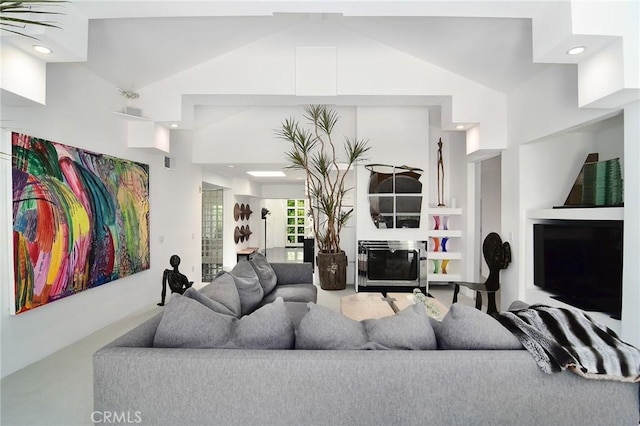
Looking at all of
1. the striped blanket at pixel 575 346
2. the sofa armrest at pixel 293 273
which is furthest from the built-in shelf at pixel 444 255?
the striped blanket at pixel 575 346

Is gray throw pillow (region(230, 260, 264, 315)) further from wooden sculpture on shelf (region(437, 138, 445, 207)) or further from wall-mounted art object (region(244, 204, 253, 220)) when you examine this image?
wall-mounted art object (region(244, 204, 253, 220))

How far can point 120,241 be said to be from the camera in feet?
12.7

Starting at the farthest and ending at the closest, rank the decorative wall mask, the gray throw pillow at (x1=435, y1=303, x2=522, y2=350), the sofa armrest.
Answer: the decorative wall mask → the sofa armrest → the gray throw pillow at (x1=435, y1=303, x2=522, y2=350)

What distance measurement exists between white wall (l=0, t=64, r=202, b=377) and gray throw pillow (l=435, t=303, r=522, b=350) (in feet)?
10.3

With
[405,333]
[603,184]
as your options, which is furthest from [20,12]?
A: [603,184]

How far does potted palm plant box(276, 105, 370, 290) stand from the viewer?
5.15 metres

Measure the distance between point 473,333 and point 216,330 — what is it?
1230 mm

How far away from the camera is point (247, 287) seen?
3111 millimetres

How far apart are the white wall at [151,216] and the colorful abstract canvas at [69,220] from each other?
10 centimetres

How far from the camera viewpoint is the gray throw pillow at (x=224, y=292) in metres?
2.47

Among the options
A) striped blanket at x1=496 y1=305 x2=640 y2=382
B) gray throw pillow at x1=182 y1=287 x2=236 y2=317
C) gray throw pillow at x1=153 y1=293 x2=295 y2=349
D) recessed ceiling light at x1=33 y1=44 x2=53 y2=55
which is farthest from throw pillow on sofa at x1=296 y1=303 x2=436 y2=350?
recessed ceiling light at x1=33 y1=44 x2=53 y2=55

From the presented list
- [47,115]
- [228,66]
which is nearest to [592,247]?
[228,66]

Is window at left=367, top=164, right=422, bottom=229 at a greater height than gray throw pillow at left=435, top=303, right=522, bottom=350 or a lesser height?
greater

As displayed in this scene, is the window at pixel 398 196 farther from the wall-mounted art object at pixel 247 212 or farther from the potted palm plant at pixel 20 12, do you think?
the wall-mounted art object at pixel 247 212
